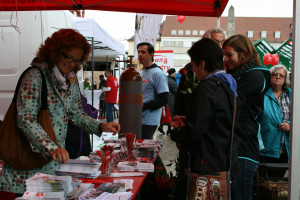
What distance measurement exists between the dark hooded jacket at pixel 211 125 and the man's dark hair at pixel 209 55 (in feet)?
0.27

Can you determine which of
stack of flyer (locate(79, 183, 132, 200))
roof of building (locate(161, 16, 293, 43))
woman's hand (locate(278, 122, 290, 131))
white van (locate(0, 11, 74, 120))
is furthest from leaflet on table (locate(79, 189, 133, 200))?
roof of building (locate(161, 16, 293, 43))

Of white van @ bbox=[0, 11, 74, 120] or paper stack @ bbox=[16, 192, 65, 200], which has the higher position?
white van @ bbox=[0, 11, 74, 120]

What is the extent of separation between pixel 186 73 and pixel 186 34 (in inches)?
2341

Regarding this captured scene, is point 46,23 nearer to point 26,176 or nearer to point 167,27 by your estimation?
point 26,176

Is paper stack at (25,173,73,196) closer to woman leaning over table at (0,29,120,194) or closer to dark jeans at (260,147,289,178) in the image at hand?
woman leaning over table at (0,29,120,194)

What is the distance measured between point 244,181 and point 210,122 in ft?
2.28

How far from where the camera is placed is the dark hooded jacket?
72.4 inches

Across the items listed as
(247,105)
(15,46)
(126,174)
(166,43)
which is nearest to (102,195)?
(126,174)

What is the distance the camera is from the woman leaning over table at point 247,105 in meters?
2.26

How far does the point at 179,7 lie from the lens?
3674 millimetres

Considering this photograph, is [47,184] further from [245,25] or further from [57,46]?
[245,25]

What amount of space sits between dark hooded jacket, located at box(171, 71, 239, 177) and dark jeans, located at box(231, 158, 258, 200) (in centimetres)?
45

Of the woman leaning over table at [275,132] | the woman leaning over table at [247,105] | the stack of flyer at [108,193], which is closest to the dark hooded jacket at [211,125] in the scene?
the woman leaning over table at [247,105]

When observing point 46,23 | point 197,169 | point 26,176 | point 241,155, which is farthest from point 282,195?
point 46,23
